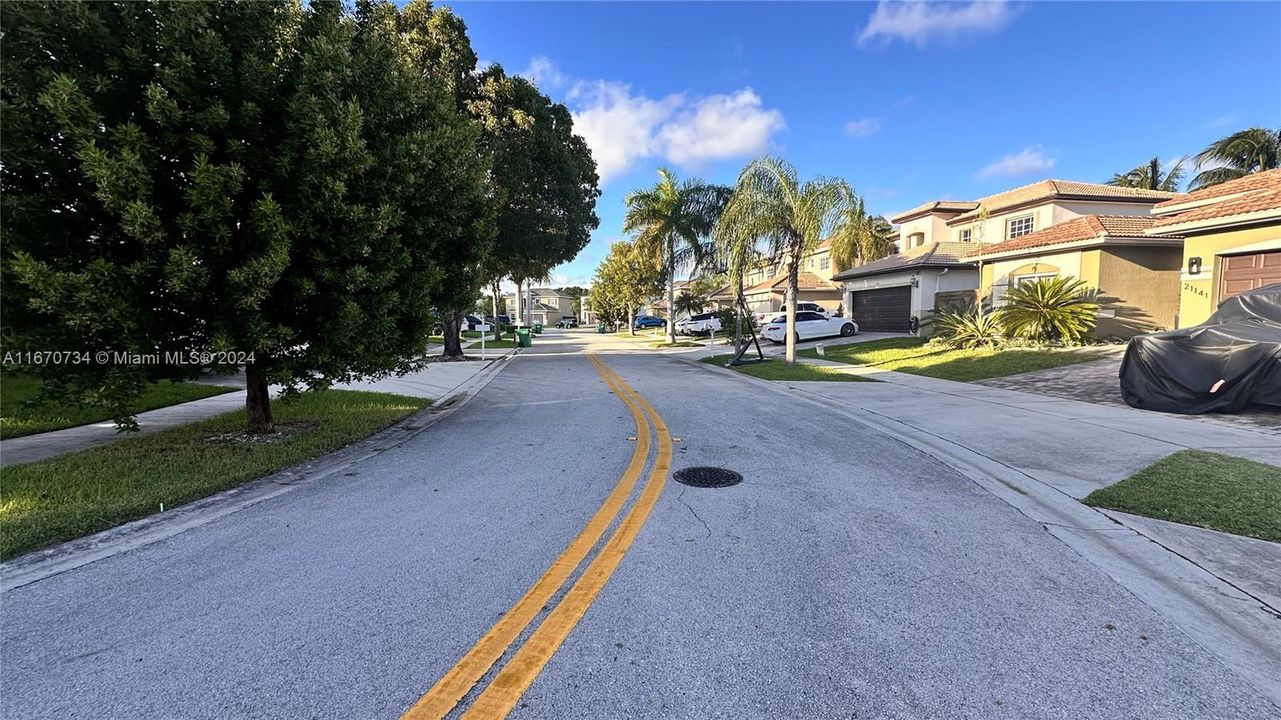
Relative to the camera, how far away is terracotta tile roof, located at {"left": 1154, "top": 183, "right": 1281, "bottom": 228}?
39.8 feet

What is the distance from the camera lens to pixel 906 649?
281 cm

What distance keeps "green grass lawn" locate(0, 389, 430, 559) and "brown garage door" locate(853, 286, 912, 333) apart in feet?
78.0

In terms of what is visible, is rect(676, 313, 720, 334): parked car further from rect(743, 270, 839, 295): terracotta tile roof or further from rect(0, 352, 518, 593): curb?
rect(0, 352, 518, 593): curb

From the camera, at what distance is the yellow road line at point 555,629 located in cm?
242

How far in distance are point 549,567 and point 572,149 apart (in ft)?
69.0

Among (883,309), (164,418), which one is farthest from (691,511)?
(883,309)

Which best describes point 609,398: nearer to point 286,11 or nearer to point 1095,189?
point 286,11

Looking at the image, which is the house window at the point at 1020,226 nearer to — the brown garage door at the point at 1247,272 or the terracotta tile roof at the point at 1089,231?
the terracotta tile roof at the point at 1089,231

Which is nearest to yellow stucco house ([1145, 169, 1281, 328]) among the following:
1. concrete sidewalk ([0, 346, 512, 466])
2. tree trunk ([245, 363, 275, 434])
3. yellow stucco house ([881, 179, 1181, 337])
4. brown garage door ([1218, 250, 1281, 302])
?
brown garage door ([1218, 250, 1281, 302])

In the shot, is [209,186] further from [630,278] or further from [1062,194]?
[630,278]

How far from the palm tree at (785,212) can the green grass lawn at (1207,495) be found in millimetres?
10956

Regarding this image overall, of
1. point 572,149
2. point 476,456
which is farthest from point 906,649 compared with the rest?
point 572,149

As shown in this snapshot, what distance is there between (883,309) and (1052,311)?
11.4 meters

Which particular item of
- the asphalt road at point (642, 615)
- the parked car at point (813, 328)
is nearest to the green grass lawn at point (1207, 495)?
the asphalt road at point (642, 615)
